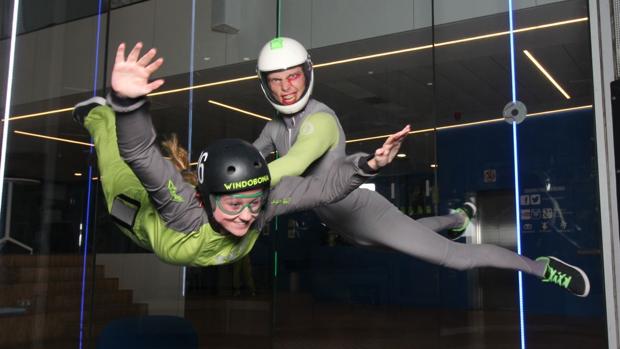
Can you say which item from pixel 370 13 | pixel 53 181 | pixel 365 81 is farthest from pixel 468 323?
pixel 53 181

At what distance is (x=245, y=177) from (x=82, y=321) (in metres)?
2.53

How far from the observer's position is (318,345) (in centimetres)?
512

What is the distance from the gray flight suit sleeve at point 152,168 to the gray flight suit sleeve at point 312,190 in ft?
0.84

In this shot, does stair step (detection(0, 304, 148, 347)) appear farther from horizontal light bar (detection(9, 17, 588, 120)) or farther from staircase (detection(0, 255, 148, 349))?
horizontal light bar (detection(9, 17, 588, 120))

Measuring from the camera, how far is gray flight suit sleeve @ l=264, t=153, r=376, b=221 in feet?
6.49

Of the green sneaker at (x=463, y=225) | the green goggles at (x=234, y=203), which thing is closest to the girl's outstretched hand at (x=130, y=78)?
the green goggles at (x=234, y=203)

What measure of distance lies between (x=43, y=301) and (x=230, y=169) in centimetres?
234

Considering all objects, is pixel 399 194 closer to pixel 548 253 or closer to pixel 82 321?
pixel 548 253

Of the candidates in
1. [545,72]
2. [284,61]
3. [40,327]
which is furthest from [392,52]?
[40,327]

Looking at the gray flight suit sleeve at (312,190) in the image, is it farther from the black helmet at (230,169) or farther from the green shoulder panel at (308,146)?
the black helmet at (230,169)

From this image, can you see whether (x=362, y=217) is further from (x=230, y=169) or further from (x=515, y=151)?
(x=515, y=151)

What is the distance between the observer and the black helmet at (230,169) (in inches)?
70.2

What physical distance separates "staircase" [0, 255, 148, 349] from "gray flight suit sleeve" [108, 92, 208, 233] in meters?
1.97

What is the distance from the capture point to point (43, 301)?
11.5 feet
